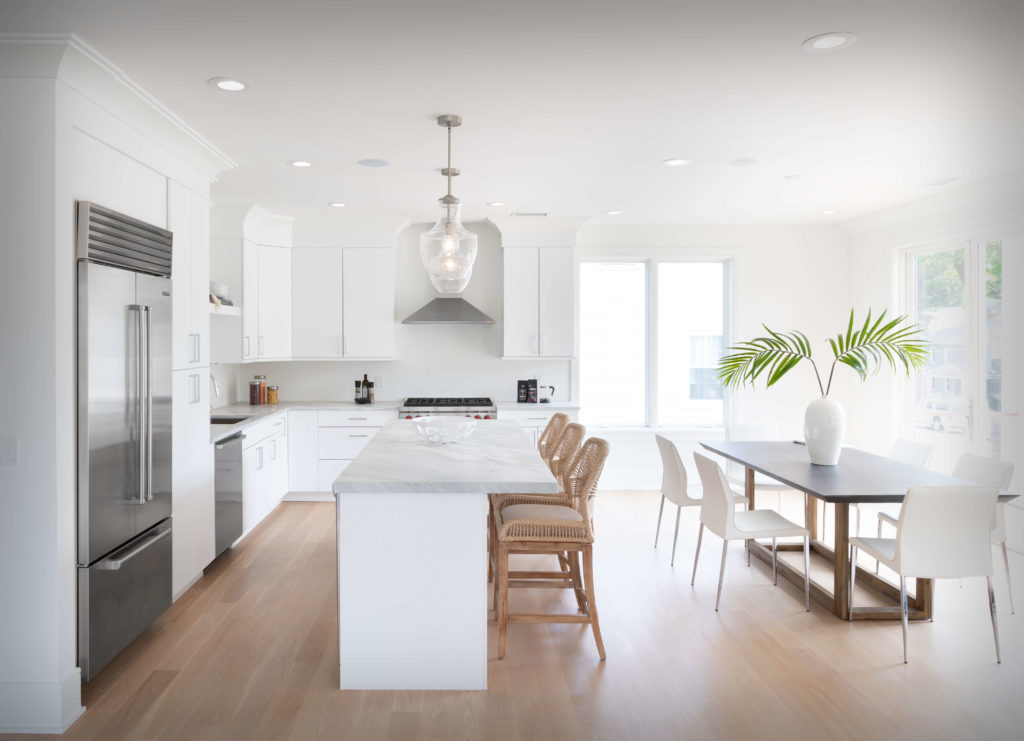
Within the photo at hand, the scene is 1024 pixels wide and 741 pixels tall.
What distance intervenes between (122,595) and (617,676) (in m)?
2.15

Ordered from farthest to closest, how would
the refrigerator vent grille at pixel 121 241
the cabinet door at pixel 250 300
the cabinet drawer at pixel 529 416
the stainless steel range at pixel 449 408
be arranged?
the cabinet drawer at pixel 529 416 → the stainless steel range at pixel 449 408 → the cabinet door at pixel 250 300 → the refrigerator vent grille at pixel 121 241

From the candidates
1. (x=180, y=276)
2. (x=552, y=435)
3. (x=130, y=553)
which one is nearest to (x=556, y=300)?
(x=552, y=435)

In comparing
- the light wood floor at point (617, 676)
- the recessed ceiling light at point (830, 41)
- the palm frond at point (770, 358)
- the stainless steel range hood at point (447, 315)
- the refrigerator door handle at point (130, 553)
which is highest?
the recessed ceiling light at point (830, 41)

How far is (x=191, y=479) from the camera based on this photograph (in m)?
4.02

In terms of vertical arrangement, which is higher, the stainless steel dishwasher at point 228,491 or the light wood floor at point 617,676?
the stainless steel dishwasher at point 228,491

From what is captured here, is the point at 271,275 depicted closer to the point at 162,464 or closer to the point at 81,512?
the point at 162,464

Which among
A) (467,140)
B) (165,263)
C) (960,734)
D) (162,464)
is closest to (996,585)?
(960,734)

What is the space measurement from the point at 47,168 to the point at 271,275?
3.66 meters

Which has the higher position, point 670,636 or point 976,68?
point 976,68

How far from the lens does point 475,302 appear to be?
6906 millimetres

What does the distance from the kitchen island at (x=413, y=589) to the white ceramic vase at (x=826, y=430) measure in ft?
6.87

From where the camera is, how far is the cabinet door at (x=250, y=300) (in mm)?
5840

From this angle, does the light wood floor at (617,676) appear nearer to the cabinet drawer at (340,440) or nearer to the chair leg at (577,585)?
the chair leg at (577,585)

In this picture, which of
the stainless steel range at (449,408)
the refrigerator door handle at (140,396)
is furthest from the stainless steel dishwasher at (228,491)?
the stainless steel range at (449,408)
